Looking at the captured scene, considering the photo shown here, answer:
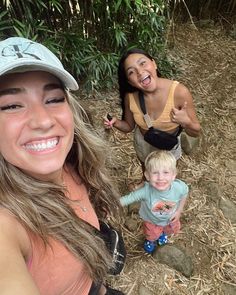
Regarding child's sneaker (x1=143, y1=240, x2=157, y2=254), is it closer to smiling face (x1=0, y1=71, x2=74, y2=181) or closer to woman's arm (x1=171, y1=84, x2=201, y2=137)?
woman's arm (x1=171, y1=84, x2=201, y2=137)

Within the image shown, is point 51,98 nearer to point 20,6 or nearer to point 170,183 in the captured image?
point 170,183

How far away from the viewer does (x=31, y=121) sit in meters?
1.08

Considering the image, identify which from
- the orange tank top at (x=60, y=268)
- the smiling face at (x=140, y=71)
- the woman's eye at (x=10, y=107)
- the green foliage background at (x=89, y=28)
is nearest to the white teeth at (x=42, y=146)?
the woman's eye at (x=10, y=107)

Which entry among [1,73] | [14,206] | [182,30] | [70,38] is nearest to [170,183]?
[14,206]

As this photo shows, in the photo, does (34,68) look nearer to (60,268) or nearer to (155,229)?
(60,268)

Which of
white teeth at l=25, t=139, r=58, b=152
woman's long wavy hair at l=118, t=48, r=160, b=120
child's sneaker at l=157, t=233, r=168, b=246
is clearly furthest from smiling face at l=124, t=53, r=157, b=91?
white teeth at l=25, t=139, r=58, b=152

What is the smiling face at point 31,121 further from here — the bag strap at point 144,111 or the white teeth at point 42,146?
the bag strap at point 144,111

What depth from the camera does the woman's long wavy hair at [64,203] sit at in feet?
3.64

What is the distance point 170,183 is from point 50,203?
1.00 metres

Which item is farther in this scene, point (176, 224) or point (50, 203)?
point (176, 224)

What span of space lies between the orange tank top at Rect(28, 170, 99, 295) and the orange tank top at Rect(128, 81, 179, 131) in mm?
932

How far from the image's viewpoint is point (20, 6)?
2.72m

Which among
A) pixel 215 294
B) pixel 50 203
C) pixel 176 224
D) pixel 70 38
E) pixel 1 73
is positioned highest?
pixel 1 73

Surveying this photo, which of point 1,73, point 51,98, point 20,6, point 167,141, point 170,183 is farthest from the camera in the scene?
point 20,6
